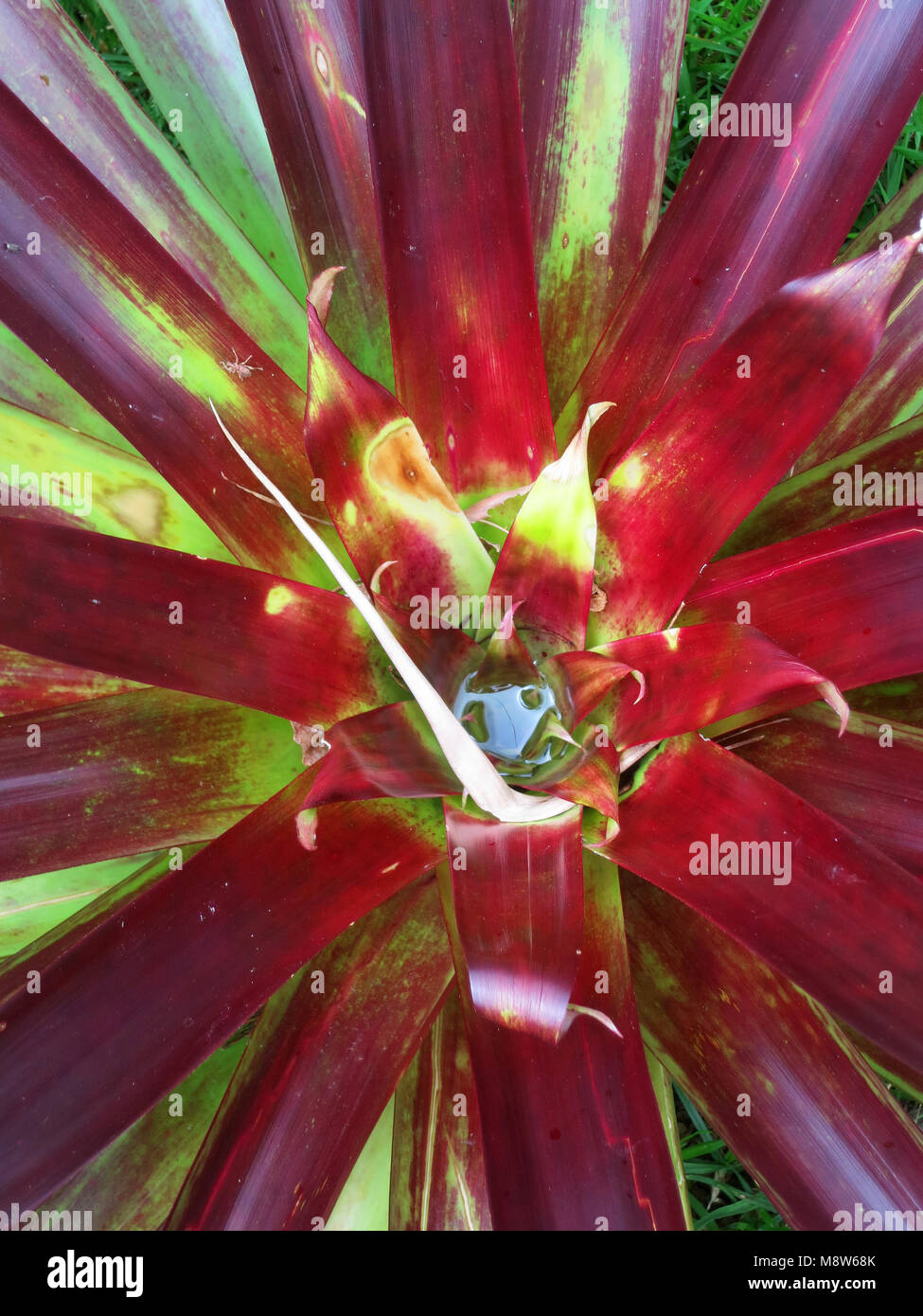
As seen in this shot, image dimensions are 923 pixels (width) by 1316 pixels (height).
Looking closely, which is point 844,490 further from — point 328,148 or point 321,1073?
point 321,1073

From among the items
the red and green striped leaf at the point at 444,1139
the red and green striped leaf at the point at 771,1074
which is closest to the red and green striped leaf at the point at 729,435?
the red and green striped leaf at the point at 771,1074

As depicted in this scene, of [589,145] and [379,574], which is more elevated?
[589,145]

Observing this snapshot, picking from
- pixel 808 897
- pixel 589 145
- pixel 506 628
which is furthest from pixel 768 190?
pixel 808 897

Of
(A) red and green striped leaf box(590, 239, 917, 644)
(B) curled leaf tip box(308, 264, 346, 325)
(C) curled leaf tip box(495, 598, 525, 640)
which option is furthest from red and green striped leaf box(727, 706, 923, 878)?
(B) curled leaf tip box(308, 264, 346, 325)

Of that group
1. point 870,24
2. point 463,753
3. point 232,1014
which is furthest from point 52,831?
point 870,24

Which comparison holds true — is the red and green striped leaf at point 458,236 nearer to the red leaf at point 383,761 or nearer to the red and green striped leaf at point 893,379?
the red leaf at point 383,761

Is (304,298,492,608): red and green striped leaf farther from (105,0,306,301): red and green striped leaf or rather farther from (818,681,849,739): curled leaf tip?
(105,0,306,301): red and green striped leaf

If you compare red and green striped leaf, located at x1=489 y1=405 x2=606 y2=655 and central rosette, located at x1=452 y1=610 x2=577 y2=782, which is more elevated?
red and green striped leaf, located at x1=489 y1=405 x2=606 y2=655
